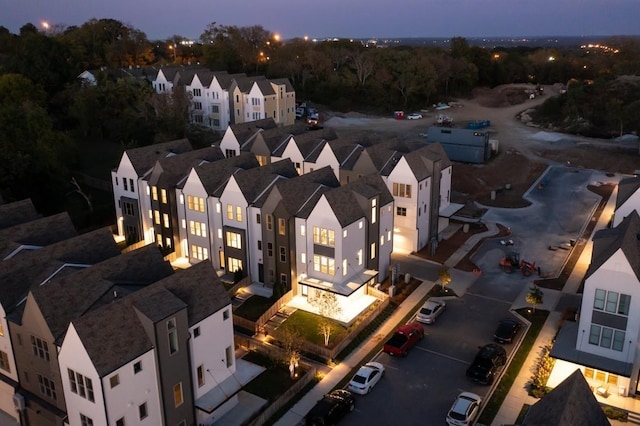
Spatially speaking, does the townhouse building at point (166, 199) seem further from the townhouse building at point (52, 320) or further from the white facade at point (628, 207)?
the white facade at point (628, 207)

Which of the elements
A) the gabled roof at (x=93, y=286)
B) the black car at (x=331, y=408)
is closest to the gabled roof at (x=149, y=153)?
the gabled roof at (x=93, y=286)

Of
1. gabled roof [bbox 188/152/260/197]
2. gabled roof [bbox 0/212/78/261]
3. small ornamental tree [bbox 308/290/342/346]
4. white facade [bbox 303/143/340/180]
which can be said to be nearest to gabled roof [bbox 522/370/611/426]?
small ornamental tree [bbox 308/290/342/346]

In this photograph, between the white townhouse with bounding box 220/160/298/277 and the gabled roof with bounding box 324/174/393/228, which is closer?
the gabled roof with bounding box 324/174/393/228

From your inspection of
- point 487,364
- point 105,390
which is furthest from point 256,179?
point 105,390

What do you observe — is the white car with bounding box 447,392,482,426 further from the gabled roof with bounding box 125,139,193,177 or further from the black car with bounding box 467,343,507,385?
the gabled roof with bounding box 125,139,193,177

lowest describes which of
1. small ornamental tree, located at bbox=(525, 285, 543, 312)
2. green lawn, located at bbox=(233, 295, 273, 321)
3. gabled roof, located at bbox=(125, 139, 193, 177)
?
green lawn, located at bbox=(233, 295, 273, 321)

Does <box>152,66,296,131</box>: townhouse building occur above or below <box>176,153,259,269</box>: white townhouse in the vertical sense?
above

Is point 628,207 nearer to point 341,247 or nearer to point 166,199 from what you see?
point 341,247

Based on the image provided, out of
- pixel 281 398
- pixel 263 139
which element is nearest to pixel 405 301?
pixel 281 398
